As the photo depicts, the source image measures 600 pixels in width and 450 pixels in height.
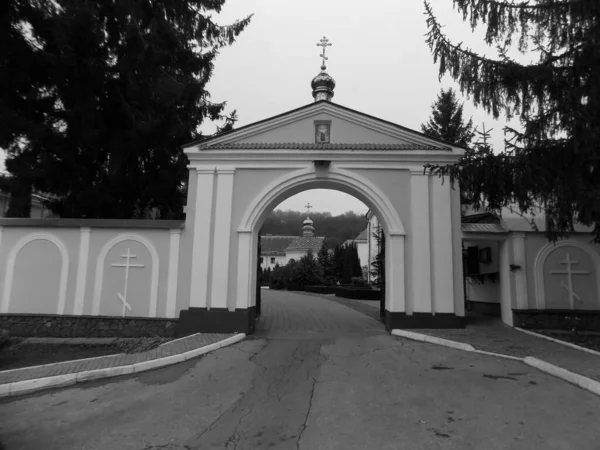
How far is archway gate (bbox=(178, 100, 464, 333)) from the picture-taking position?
957 centimetres

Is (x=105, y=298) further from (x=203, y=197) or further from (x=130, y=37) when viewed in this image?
(x=130, y=37)

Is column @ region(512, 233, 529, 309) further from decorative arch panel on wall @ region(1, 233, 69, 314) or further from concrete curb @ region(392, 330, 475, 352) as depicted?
decorative arch panel on wall @ region(1, 233, 69, 314)

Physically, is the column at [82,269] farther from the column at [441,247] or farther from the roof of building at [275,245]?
the roof of building at [275,245]

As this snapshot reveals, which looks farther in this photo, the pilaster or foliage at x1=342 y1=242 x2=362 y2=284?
foliage at x1=342 y1=242 x2=362 y2=284

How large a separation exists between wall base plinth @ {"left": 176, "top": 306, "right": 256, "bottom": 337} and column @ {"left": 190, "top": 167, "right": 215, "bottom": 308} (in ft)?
0.73

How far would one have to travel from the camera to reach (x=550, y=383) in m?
5.50

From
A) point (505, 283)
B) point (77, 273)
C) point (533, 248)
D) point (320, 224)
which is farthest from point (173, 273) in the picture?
point (320, 224)

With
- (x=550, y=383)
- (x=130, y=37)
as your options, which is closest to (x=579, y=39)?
(x=550, y=383)

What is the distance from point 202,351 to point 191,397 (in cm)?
249

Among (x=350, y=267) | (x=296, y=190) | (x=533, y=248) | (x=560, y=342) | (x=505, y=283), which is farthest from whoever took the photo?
(x=350, y=267)

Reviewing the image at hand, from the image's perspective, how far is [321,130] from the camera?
10656mm

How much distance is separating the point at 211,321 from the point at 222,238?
205 cm

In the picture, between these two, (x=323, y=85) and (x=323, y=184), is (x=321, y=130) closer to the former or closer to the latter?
(x=323, y=184)

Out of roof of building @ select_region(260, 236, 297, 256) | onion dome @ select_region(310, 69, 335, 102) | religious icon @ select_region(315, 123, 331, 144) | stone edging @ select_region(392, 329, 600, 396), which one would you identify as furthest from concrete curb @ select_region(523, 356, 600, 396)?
→ roof of building @ select_region(260, 236, 297, 256)
